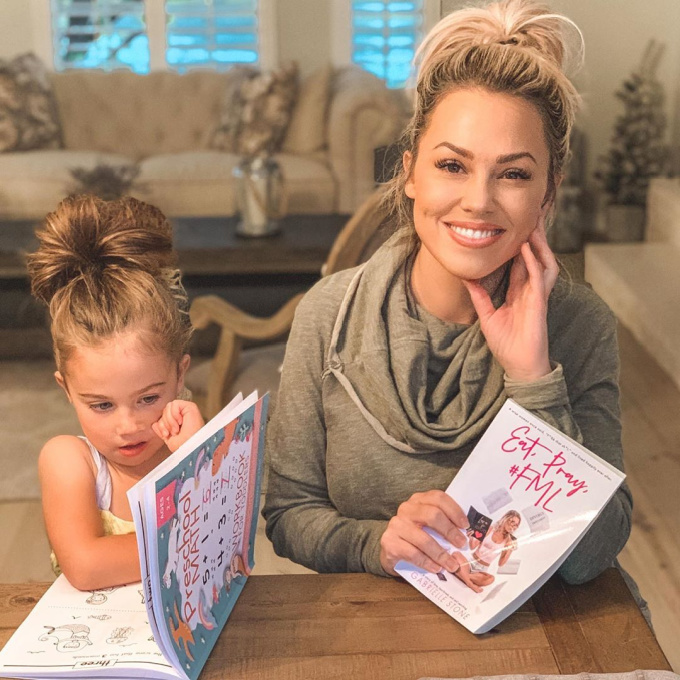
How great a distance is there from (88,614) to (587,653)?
478 millimetres

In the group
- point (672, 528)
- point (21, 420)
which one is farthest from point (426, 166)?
point (21, 420)

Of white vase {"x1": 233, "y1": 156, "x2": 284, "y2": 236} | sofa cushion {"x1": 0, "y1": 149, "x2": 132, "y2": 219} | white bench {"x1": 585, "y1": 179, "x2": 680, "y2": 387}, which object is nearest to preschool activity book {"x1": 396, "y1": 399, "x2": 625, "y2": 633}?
white bench {"x1": 585, "y1": 179, "x2": 680, "y2": 387}

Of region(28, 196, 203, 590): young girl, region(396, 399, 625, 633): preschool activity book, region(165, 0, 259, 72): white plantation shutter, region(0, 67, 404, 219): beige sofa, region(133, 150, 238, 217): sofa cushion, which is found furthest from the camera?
region(133, 150, 238, 217): sofa cushion

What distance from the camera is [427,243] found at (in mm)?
1079

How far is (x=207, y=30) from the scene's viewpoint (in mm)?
3371

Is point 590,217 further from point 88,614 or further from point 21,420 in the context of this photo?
point 88,614

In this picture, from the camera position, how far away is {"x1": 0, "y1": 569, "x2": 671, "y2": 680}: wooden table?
2.80 feet

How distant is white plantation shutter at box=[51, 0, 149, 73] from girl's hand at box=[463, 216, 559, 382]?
8.37ft

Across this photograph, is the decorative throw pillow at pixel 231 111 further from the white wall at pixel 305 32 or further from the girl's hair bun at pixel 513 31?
the girl's hair bun at pixel 513 31

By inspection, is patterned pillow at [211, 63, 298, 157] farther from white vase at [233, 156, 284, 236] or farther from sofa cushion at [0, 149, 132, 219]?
sofa cushion at [0, 149, 132, 219]

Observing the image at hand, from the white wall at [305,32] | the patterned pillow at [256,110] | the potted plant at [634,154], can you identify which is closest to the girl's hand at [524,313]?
the white wall at [305,32]

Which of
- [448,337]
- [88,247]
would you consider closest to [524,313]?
[448,337]

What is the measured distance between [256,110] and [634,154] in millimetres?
1939

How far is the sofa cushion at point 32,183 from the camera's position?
11.2ft
